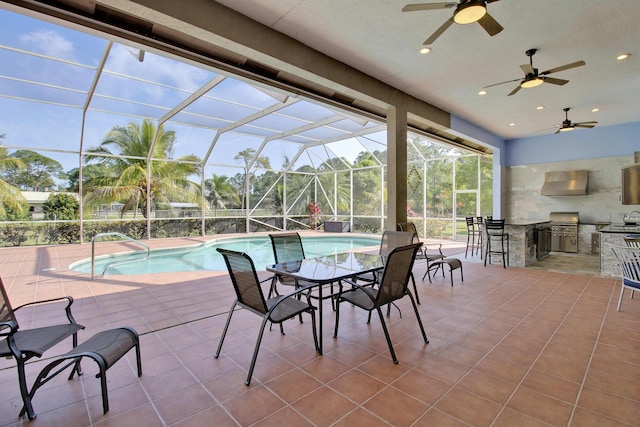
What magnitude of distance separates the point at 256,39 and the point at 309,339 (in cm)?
347

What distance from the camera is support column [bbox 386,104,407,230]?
5.84m

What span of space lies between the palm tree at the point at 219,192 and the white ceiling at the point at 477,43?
28.9ft

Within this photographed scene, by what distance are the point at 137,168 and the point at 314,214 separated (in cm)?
747

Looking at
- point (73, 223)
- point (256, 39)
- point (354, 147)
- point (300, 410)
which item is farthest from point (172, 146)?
point (300, 410)

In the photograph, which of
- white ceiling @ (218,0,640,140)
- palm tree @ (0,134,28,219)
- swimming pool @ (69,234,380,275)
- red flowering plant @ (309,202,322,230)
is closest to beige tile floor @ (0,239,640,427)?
swimming pool @ (69,234,380,275)

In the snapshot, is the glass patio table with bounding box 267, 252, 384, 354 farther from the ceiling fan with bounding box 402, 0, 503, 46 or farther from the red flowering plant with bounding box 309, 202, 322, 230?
the red flowering plant with bounding box 309, 202, 322, 230

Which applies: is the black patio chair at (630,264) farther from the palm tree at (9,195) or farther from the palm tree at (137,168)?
the palm tree at (9,195)

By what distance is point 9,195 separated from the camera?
8602 millimetres

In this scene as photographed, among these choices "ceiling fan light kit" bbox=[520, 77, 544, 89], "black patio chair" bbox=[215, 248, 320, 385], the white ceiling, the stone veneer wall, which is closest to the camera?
"black patio chair" bbox=[215, 248, 320, 385]

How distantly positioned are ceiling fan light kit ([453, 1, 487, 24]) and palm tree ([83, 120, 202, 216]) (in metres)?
9.35

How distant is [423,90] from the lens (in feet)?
19.4

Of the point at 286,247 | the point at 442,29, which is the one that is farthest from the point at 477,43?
the point at 286,247

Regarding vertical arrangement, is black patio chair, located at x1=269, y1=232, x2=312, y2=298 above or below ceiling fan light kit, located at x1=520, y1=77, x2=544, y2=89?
below

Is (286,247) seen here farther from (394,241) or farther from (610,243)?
(610,243)
